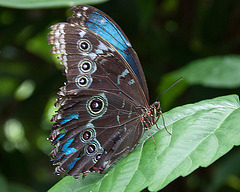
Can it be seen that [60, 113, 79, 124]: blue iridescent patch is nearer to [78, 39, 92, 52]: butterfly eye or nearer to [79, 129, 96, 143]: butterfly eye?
[79, 129, 96, 143]: butterfly eye

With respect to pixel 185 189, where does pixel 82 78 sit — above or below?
above

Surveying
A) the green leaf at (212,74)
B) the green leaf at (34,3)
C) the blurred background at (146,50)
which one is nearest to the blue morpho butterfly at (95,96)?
the green leaf at (34,3)

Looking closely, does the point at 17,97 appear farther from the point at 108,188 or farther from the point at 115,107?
the point at 108,188

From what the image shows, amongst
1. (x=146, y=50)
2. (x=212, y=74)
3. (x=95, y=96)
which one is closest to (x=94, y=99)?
(x=95, y=96)

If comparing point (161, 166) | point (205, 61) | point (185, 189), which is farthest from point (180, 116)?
point (185, 189)

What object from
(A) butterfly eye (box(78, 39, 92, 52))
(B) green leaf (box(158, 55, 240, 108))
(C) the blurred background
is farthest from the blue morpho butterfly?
(C) the blurred background

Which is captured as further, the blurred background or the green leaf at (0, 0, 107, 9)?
the blurred background

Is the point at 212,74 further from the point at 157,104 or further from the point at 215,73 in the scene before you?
the point at 157,104
